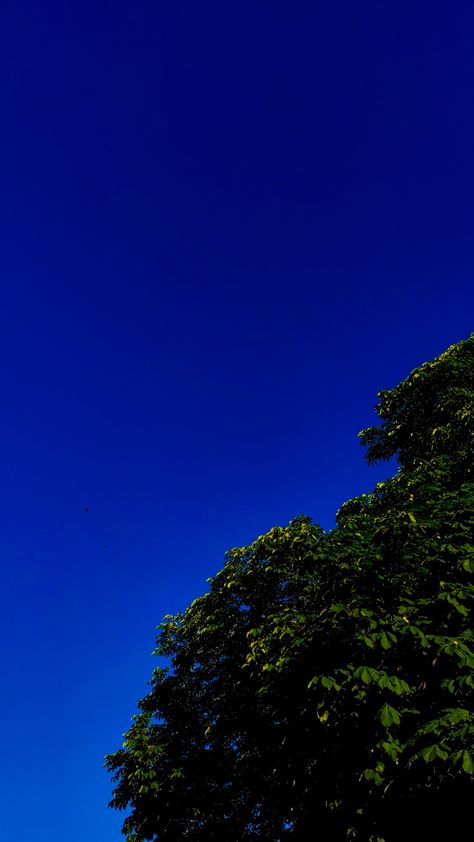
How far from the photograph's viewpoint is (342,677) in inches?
291

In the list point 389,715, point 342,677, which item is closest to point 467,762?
point 389,715

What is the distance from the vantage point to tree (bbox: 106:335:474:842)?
7.02m

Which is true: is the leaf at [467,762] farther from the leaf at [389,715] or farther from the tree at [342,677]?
the leaf at [389,715]

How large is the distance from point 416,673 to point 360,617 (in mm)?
1292

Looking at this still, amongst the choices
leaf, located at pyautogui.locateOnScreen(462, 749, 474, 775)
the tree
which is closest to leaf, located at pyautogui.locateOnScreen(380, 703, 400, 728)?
the tree

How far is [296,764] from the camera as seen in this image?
34.4ft

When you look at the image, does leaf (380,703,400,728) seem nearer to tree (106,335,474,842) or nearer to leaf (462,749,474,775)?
tree (106,335,474,842)

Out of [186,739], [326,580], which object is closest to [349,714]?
[326,580]

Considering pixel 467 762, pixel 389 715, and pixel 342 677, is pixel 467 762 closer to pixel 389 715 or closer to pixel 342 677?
pixel 389 715

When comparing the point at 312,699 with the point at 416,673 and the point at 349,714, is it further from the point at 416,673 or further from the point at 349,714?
the point at 416,673

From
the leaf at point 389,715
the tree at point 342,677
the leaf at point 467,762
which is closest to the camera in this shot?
the leaf at point 467,762

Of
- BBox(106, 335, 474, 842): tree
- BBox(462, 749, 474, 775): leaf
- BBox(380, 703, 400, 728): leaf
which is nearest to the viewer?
BBox(462, 749, 474, 775): leaf

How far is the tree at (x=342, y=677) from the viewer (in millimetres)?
7023

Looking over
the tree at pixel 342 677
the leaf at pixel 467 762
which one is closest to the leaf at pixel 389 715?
the tree at pixel 342 677
